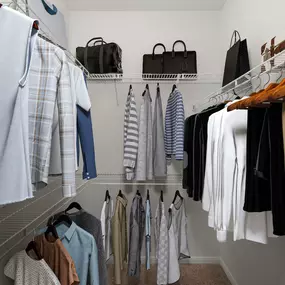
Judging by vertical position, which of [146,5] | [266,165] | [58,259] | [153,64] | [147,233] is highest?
[146,5]

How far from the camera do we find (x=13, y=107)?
73cm

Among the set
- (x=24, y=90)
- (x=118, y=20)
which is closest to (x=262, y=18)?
(x=118, y=20)

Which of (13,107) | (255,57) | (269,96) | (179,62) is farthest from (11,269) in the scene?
(179,62)

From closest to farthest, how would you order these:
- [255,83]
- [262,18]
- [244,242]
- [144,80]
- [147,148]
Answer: [262,18] → [255,83] → [244,242] → [147,148] → [144,80]

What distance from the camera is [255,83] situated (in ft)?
6.18

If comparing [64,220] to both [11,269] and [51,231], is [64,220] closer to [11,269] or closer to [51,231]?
[51,231]

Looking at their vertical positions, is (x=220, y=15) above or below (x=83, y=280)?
above

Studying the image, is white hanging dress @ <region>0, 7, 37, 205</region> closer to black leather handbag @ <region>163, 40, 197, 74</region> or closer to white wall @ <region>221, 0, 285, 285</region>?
white wall @ <region>221, 0, 285, 285</region>

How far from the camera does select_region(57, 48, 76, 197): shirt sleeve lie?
3.50ft

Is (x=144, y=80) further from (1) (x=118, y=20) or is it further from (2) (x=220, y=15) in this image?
(2) (x=220, y=15)

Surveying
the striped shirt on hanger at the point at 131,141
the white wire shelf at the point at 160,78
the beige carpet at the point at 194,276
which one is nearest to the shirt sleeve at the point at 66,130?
the striped shirt on hanger at the point at 131,141

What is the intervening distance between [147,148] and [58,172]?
50.5 inches

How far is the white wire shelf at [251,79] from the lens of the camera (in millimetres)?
Answer: 1178

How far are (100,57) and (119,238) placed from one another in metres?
1.75
